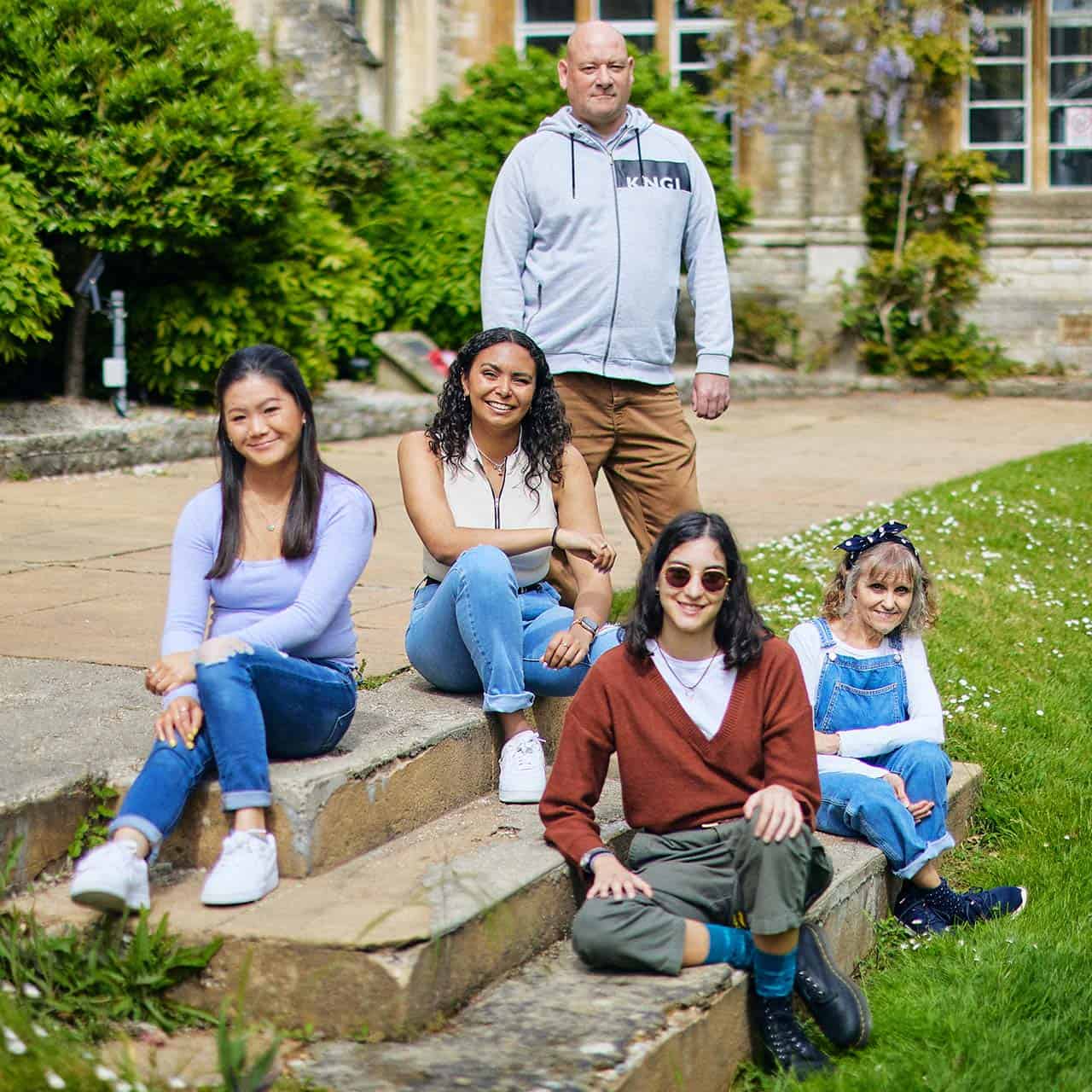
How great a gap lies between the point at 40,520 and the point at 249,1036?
508 centimetres

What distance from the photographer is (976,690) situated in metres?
5.49

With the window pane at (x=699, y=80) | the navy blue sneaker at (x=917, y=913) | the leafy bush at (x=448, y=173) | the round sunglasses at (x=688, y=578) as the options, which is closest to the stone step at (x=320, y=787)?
the round sunglasses at (x=688, y=578)

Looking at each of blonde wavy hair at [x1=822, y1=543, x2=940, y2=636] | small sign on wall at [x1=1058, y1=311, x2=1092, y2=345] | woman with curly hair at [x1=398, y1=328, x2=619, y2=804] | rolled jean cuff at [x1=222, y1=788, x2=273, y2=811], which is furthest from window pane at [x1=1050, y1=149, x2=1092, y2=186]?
rolled jean cuff at [x1=222, y1=788, x2=273, y2=811]

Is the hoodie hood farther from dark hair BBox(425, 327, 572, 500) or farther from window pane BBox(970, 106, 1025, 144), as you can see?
window pane BBox(970, 106, 1025, 144)

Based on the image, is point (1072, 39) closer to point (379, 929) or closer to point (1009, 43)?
point (1009, 43)

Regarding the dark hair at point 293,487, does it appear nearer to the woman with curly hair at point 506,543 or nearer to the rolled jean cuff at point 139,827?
the woman with curly hair at point 506,543

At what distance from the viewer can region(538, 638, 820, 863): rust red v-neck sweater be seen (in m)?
3.54

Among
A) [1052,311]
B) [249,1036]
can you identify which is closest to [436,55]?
[1052,311]

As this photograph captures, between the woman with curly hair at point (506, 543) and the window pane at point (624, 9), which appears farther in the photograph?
the window pane at point (624, 9)

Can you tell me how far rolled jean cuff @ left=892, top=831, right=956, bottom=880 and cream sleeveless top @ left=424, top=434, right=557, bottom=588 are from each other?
1175 millimetres

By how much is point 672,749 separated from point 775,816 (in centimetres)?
27

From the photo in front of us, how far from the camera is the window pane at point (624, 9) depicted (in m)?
18.4

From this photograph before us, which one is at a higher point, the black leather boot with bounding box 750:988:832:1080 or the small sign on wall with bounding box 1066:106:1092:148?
the small sign on wall with bounding box 1066:106:1092:148

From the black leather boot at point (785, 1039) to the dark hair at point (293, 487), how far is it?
138cm
